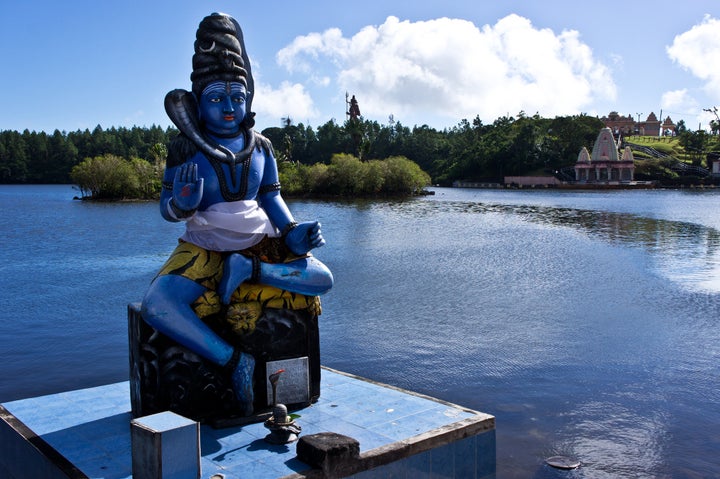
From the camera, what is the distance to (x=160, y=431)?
4.94 metres

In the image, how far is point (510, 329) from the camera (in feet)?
46.8

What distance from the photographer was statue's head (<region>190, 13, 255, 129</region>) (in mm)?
7055

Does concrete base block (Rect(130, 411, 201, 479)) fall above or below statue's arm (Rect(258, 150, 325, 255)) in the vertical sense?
below

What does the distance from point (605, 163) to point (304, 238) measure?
252 ft

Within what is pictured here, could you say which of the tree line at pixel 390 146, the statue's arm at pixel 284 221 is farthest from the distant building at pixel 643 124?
the statue's arm at pixel 284 221

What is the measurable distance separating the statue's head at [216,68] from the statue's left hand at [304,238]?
1.25 m

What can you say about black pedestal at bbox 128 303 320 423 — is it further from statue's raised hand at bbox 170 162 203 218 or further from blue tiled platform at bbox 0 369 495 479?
statue's raised hand at bbox 170 162 203 218

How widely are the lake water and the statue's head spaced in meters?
5.03

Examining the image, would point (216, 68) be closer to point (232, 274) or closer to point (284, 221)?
point (284, 221)

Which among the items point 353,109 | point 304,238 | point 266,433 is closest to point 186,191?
point 304,238

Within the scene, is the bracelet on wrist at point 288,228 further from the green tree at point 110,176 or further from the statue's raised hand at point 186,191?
the green tree at point 110,176

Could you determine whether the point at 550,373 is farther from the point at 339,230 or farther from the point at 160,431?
the point at 339,230

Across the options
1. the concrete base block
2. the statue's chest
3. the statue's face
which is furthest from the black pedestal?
the statue's face

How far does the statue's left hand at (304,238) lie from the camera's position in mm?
7191
